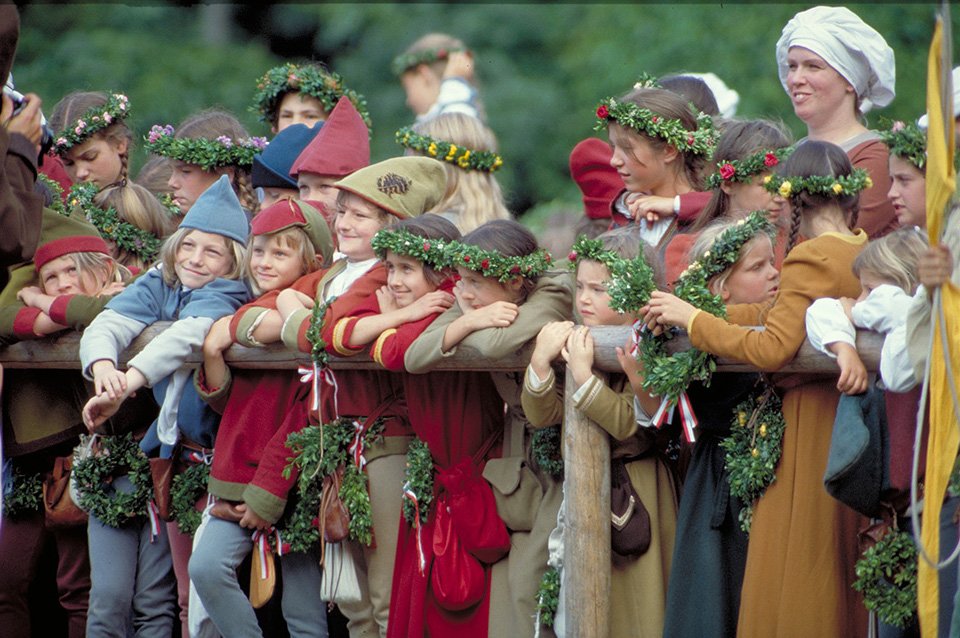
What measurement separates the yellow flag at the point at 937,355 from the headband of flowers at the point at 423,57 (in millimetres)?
6836

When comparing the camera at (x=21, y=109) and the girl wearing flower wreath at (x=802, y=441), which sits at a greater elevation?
the camera at (x=21, y=109)

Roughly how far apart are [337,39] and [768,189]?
1426 cm

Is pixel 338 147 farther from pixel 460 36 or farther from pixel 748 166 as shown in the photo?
Result: pixel 460 36

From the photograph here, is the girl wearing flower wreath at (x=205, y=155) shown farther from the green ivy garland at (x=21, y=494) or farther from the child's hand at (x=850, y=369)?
the child's hand at (x=850, y=369)

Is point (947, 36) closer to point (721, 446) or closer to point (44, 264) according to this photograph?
point (721, 446)

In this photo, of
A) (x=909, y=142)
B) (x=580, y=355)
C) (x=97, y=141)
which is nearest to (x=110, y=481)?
(x=97, y=141)

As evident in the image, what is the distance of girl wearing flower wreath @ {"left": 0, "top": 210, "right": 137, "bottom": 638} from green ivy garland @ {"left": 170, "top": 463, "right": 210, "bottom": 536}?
2.00 feet

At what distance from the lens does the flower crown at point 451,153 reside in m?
8.00

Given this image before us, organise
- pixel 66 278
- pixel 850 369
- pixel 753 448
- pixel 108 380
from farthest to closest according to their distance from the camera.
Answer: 1. pixel 66 278
2. pixel 108 380
3. pixel 753 448
4. pixel 850 369

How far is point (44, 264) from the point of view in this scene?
6727 millimetres

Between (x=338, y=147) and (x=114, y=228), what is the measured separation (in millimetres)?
1112

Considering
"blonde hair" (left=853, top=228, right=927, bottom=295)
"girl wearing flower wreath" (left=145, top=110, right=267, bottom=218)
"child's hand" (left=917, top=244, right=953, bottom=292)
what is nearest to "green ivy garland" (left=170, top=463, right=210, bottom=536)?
"girl wearing flower wreath" (left=145, top=110, right=267, bottom=218)

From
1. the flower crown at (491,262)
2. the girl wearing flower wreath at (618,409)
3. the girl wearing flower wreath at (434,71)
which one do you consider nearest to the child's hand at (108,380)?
the flower crown at (491,262)

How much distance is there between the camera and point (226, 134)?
7957mm
